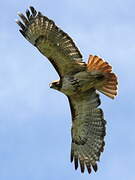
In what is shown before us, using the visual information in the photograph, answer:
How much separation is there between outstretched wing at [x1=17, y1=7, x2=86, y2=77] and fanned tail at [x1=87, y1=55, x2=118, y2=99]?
0.76 feet

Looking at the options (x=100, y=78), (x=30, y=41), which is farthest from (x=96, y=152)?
(x=30, y=41)

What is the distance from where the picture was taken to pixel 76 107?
57.8 feet

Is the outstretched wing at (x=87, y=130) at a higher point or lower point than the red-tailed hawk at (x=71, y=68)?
lower

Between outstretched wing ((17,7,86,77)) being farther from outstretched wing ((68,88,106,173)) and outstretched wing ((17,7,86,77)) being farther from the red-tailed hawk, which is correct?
outstretched wing ((68,88,106,173))

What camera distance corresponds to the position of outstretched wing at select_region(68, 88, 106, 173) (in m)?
17.5

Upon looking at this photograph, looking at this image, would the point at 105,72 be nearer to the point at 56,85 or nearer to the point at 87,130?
the point at 56,85

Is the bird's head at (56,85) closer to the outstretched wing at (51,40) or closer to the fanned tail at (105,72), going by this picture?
the outstretched wing at (51,40)

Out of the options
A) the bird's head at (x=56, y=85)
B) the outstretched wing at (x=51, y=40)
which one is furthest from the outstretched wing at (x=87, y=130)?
the outstretched wing at (x=51, y=40)

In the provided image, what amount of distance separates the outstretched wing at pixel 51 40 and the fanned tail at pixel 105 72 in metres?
0.23

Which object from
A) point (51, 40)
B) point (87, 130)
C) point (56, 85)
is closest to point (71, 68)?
point (56, 85)

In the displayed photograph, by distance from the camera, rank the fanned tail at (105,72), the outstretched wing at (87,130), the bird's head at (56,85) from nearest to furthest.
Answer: the fanned tail at (105,72), the bird's head at (56,85), the outstretched wing at (87,130)

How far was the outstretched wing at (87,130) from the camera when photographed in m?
17.5

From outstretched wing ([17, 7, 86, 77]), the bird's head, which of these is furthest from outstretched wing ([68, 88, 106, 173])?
outstretched wing ([17, 7, 86, 77])

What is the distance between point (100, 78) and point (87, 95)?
932 mm
